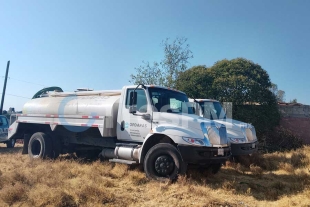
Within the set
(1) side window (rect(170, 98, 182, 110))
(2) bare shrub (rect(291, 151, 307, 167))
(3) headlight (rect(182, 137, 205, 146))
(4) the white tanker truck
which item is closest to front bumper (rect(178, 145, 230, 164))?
(4) the white tanker truck

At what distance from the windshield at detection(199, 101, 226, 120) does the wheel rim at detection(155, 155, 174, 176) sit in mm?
4311

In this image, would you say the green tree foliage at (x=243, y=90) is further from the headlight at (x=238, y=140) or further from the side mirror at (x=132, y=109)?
the side mirror at (x=132, y=109)

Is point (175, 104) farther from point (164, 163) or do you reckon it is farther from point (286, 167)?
point (286, 167)

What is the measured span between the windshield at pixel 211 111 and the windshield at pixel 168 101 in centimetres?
256

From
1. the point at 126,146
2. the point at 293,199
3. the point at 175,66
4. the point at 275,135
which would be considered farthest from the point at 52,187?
the point at 175,66

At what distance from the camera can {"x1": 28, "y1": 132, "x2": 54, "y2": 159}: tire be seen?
928 cm

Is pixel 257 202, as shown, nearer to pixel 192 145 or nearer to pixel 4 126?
pixel 192 145

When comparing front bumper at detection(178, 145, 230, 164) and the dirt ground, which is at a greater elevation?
the dirt ground

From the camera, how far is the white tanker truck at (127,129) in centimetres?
631

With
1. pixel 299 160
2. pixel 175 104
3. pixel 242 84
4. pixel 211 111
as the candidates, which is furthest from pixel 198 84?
pixel 175 104

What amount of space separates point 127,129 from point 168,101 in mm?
1456

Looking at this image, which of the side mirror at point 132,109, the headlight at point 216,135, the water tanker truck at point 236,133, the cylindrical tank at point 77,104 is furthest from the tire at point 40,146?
the headlight at point 216,135

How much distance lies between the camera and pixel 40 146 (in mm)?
9633

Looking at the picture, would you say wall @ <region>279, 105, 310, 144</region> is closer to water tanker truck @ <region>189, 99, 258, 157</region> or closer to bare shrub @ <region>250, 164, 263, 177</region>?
water tanker truck @ <region>189, 99, 258, 157</region>
